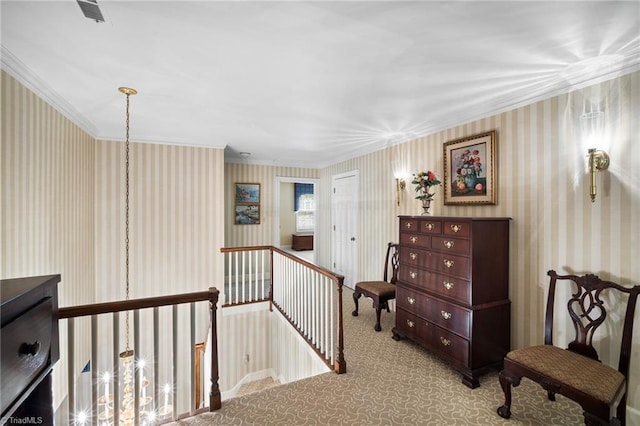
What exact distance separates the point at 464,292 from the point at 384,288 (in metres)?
1.18

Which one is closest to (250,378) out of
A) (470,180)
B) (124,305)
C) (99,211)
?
(99,211)

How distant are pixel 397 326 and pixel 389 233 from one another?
1406 mm

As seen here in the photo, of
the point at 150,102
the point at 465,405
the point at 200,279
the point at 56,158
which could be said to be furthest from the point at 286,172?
the point at 465,405

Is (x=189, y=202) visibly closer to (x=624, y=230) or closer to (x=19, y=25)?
(x=19, y=25)

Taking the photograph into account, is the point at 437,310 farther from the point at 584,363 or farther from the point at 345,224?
the point at 345,224

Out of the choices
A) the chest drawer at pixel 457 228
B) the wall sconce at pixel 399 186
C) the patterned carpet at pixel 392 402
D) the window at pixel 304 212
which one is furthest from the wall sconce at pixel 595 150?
the window at pixel 304 212

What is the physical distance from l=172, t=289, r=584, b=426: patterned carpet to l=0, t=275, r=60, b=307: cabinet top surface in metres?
1.49

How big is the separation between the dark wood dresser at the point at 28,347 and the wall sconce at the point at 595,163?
320 centimetres

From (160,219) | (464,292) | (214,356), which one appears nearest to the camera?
(214,356)

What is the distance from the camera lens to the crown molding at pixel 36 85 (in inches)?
78.2

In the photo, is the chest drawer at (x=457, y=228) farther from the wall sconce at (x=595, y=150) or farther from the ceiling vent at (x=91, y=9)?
the ceiling vent at (x=91, y=9)

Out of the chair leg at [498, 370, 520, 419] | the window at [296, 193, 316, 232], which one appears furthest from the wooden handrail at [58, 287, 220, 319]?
the window at [296, 193, 316, 232]

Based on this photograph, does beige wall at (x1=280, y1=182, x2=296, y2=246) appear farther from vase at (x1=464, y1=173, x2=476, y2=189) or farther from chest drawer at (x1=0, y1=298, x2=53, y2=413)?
chest drawer at (x1=0, y1=298, x2=53, y2=413)

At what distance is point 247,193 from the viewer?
580cm
